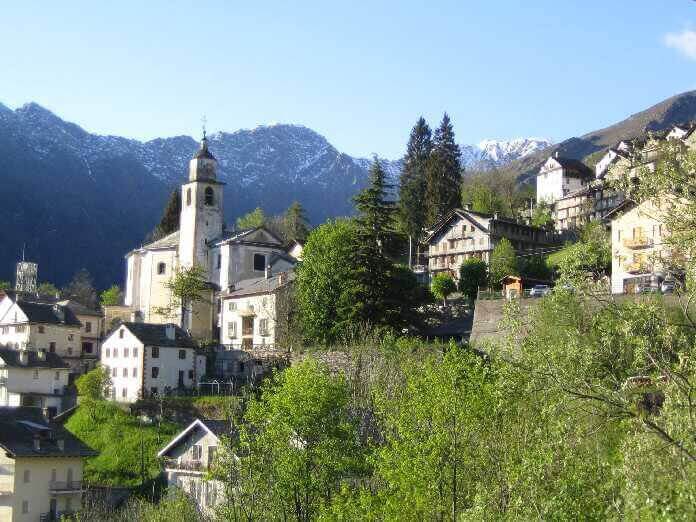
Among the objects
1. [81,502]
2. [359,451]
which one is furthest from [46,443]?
[359,451]

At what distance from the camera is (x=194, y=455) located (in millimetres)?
50344

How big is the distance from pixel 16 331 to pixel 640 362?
69.3 metres

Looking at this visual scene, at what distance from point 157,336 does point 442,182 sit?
3870 centimetres

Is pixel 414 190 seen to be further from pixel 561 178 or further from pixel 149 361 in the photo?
pixel 149 361

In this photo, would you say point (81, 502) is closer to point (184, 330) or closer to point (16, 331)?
point (184, 330)

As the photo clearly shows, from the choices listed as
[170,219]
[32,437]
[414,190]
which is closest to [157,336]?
[32,437]

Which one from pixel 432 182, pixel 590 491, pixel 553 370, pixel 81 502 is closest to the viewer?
pixel 553 370

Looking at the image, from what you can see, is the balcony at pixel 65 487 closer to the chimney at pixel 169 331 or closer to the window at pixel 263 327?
the chimney at pixel 169 331

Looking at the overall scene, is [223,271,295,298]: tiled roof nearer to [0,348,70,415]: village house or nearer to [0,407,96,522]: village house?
[0,348,70,415]: village house

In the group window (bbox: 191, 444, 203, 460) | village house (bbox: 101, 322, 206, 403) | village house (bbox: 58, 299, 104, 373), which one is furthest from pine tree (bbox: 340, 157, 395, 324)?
village house (bbox: 58, 299, 104, 373)

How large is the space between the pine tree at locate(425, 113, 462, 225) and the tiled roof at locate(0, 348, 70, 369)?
38.7 meters

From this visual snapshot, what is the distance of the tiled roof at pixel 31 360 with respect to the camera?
6869 centimetres

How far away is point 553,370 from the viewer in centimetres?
1767

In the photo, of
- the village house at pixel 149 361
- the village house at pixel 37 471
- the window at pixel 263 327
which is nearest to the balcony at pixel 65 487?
the village house at pixel 37 471
